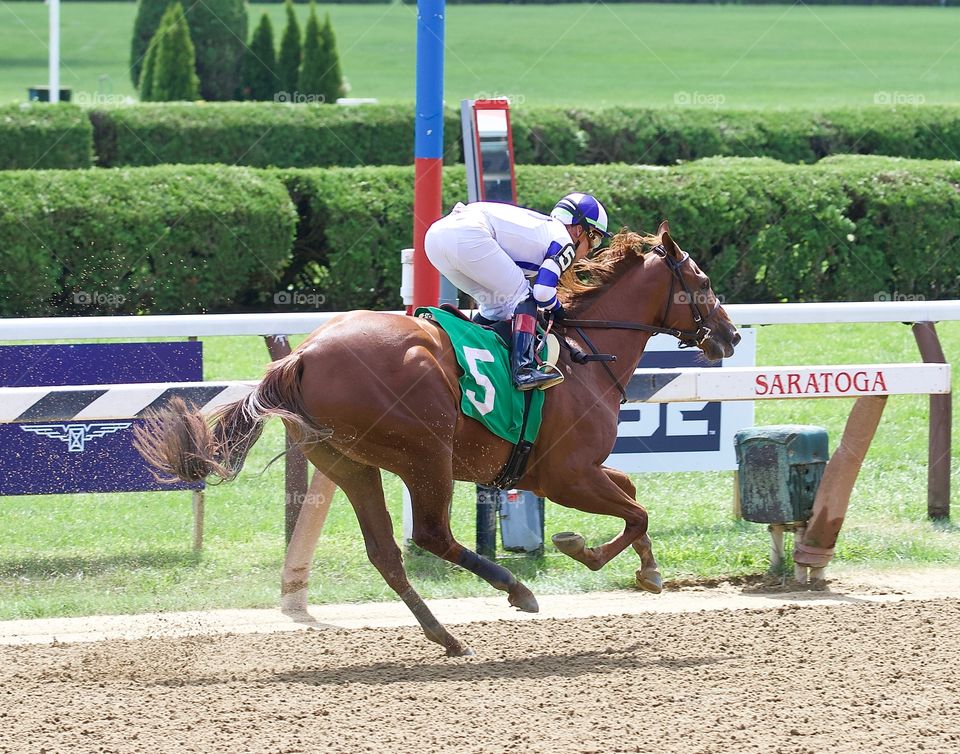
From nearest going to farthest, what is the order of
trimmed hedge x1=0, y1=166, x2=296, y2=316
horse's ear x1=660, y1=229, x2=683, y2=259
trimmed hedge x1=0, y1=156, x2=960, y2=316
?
horse's ear x1=660, y1=229, x2=683, y2=259
trimmed hedge x1=0, y1=166, x2=296, y2=316
trimmed hedge x1=0, y1=156, x2=960, y2=316

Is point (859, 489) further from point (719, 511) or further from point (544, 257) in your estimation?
point (544, 257)

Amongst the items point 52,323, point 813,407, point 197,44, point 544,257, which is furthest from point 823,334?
point 197,44

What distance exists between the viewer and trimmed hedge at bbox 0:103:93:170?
48.0 ft

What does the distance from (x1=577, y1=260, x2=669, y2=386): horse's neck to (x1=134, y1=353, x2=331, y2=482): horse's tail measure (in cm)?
137

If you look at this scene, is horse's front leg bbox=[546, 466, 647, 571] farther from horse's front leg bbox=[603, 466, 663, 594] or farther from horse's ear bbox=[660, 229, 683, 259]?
horse's ear bbox=[660, 229, 683, 259]

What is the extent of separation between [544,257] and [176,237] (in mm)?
5396

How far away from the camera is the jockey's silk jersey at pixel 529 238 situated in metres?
5.02

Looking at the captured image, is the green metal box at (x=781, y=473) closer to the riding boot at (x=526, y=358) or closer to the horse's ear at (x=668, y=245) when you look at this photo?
the horse's ear at (x=668, y=245)

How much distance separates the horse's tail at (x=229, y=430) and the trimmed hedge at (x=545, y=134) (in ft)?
38.2

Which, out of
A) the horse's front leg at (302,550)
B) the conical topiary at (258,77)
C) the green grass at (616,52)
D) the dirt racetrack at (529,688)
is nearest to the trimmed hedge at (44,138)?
the horse's front leg at (302,550)

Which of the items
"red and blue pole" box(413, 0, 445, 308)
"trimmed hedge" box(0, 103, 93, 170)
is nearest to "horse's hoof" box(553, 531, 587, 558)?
"red and blue pole" box(413, 0, 445, 308)

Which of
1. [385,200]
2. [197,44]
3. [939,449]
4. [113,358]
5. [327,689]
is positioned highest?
[197,44]

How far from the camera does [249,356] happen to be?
31.0 feet

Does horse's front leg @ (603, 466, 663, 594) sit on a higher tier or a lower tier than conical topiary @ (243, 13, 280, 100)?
lower
